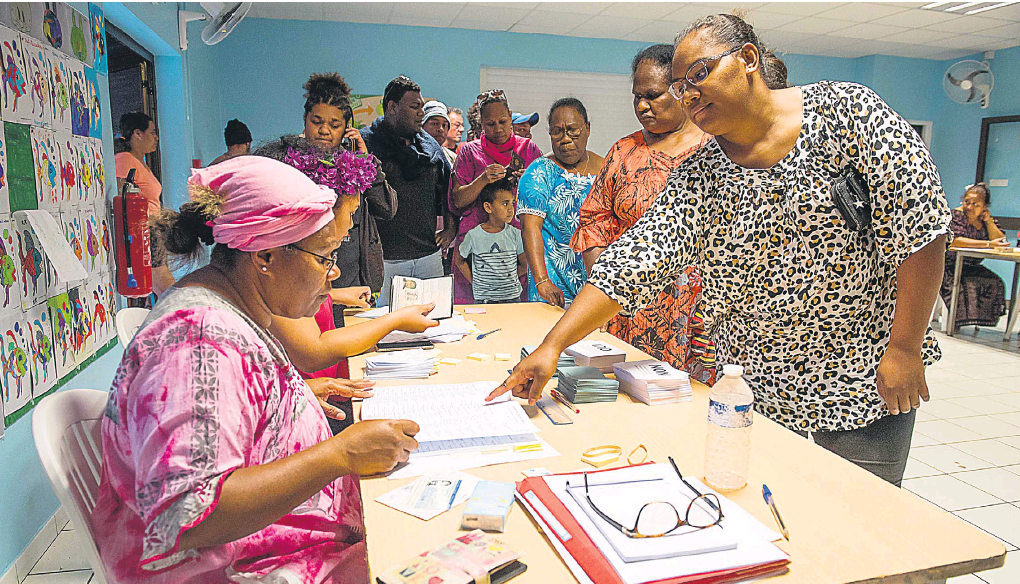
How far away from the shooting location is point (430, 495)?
113 cm

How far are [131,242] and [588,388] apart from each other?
105 inches

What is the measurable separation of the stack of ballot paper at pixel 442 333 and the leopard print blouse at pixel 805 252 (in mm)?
845

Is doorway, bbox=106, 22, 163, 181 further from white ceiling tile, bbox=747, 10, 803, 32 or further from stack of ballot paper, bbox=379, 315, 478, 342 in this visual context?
white ceiling tile, bbox=747, 10, 803, 32

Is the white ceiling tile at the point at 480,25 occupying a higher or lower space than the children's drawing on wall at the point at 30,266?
higher

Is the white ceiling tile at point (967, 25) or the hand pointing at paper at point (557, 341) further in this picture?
the white ceiling tile at point (967, 25)

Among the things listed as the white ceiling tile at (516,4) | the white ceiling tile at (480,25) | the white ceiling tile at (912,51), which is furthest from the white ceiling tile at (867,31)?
the white ceiling tile at (480,25)

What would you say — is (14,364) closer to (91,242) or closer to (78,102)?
(91,242)

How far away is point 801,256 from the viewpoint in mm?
1422

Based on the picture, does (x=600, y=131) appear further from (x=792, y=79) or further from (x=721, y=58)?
(x=721, y=58)

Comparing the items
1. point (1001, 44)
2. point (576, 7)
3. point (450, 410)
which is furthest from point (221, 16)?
point (1001, 44)

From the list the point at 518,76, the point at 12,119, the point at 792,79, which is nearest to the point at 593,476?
the point at 12,119

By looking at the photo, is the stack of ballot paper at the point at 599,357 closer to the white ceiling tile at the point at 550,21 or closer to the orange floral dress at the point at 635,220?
the orange floral dress at the point at 635,220

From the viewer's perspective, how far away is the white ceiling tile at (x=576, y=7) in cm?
634

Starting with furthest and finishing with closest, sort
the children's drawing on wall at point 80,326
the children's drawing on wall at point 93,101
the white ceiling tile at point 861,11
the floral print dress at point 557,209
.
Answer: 1. the white ceiling tile at point 861,11
2. the floral print dress at point 557,209
3. the children's drawing on wall at point 93,101
4. the children's drawing on wall at point 80,326
